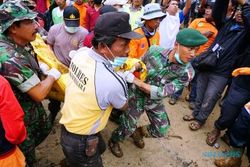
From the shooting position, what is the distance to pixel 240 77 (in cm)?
383

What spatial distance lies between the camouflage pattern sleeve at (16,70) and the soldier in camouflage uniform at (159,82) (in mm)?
1151

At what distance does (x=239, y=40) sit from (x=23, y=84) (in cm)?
321

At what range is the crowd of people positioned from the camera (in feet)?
6.89

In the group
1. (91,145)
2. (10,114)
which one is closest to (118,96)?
(91,145)

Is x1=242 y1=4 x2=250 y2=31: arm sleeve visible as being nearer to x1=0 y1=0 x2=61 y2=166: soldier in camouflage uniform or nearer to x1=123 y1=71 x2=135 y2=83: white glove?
x1=123 y1=71 x2=135 y2=83: white glove

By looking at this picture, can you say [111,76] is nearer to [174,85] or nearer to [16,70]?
[16,70]

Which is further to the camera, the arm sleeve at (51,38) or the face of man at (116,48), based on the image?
the arm sleeve at (51,38)

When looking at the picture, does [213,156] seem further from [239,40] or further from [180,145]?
[239,40]

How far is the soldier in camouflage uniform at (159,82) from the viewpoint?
2947mm

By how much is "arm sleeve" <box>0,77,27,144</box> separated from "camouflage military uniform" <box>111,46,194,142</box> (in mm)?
1566

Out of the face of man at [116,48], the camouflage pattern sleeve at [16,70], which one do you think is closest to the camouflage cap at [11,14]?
the camouflage pattern sleeve at [16,70]

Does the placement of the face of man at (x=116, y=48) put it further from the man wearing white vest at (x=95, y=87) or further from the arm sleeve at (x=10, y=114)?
the arm sleeve at (x=10, y=114)

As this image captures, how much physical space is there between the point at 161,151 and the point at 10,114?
2.67 metres

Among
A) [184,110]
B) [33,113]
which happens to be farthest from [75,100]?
[184,110]
